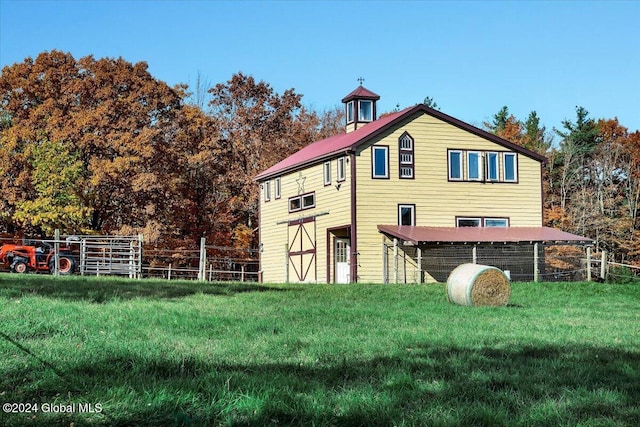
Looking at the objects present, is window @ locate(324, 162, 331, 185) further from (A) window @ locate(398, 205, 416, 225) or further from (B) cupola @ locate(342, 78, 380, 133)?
(B) cupola @ locate(342, 78, 380, 133)

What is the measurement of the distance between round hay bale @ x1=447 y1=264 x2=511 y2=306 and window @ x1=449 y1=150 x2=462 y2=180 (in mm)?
14973

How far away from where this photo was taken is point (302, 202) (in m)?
35.3

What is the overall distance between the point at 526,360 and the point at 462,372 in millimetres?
1258

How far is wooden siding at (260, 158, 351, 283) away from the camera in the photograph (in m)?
32.3

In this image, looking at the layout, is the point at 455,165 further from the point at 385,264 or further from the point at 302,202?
the point at 302,202

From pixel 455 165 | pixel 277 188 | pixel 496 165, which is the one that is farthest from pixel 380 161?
pixel 277 188

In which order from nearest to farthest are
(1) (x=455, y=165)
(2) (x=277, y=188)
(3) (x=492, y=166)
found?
(1) (x=455, y=165) < (3) (x=492, y=166) < (2) (x=277, y=188)

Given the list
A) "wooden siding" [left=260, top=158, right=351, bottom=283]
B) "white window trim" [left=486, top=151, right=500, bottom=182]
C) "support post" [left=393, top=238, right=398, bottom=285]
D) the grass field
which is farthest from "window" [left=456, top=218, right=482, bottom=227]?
the grass field

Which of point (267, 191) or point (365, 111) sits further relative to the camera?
point (267, 191)

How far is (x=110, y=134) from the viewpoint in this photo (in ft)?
130

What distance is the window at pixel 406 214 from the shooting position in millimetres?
31969

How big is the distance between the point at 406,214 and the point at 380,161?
239 centimetres

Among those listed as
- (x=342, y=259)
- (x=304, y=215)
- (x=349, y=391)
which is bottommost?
(x=349, y=391)

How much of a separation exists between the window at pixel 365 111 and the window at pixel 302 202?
15.8ft
